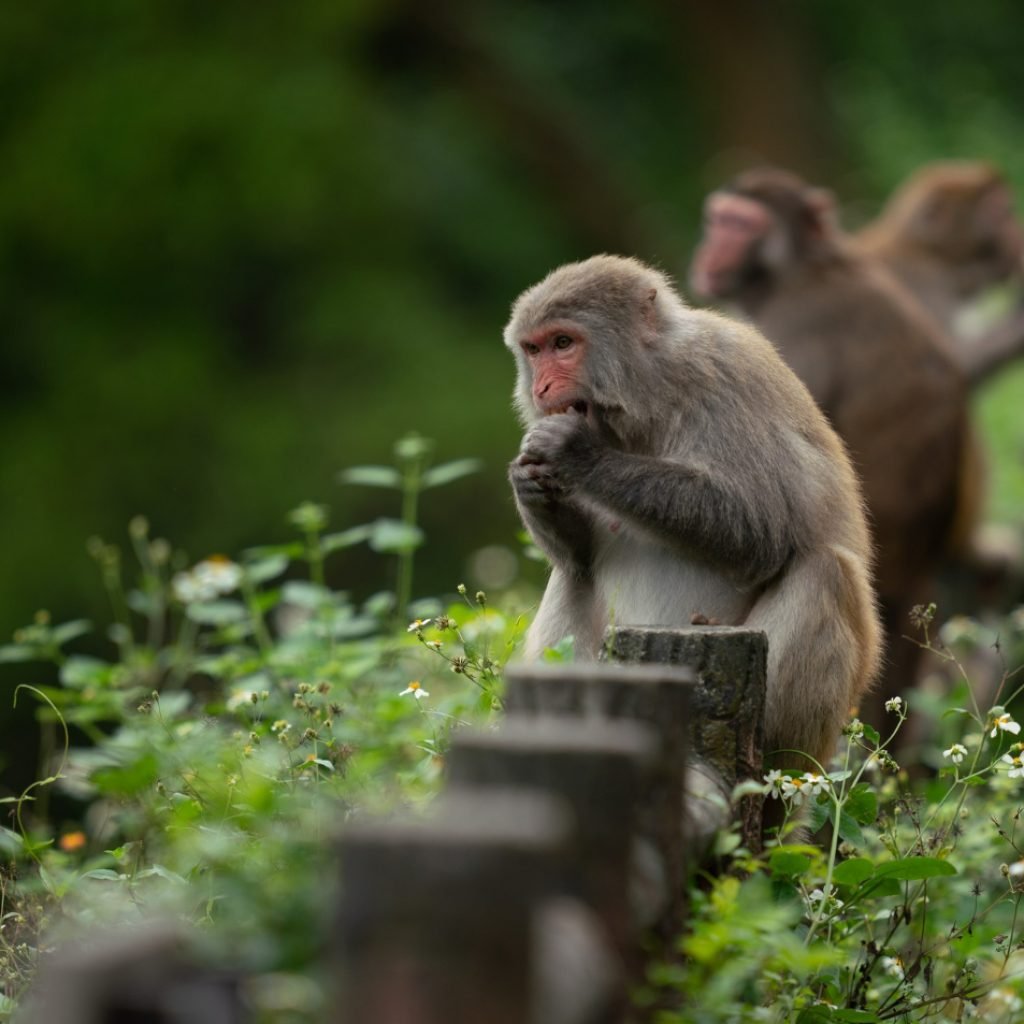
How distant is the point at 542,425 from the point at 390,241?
10.9m

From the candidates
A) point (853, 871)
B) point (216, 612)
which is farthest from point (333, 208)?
point (853, 871)

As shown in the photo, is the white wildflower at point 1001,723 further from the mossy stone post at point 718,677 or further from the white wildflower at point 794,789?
the mossy stone post at point 718,677

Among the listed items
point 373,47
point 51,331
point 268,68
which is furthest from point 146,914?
point 373,47

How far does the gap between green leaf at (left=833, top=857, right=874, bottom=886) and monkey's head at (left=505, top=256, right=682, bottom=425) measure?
4.13ft

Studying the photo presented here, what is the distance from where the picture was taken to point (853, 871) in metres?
2.95

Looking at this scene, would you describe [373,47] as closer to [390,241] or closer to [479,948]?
[390,241]

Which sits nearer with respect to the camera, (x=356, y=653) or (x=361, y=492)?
(x=356, y=653)

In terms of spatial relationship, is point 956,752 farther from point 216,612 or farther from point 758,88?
point 758,88

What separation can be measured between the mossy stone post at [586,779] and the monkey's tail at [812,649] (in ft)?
4.73

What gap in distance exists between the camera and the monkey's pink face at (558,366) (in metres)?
3.79

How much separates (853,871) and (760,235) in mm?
4280

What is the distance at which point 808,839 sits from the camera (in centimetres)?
371

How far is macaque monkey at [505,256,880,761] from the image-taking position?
3.65 meters

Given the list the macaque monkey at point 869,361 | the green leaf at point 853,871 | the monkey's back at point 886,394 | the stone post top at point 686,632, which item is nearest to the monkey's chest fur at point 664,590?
the stone post top at point 686,632
